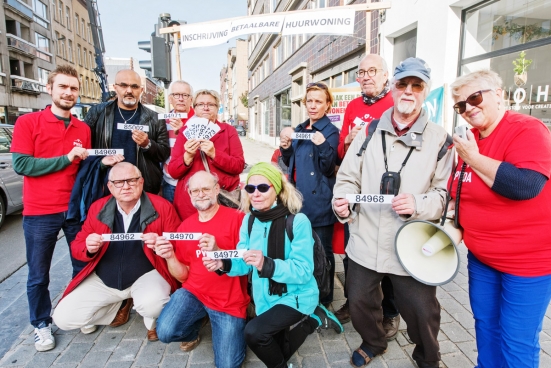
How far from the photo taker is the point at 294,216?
2.49 metres

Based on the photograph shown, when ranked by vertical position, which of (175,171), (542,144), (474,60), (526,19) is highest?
(526,19)

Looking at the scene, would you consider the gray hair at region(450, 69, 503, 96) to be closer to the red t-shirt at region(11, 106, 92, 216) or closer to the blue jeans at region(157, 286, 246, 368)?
the blue jeans at region(157, 286, 246, 368)

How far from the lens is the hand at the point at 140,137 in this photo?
9.74 ft

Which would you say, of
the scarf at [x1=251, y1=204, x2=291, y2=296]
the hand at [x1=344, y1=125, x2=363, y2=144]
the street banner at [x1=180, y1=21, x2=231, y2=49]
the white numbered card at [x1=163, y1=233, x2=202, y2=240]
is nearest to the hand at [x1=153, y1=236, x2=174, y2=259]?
the white numbered card at [x1=163, y1=233, x2=202, y2=240]

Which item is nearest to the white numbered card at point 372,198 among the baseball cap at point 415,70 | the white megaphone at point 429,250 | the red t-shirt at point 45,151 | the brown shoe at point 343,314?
the white megaphone at point 429,250

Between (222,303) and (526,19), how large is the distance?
18.4 ft

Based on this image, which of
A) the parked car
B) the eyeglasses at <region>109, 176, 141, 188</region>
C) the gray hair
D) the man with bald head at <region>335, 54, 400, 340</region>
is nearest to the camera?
the gray hair

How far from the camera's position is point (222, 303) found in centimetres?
271

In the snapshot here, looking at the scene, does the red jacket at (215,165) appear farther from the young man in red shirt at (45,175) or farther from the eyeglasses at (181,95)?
the young man in red shirt at (45,175)

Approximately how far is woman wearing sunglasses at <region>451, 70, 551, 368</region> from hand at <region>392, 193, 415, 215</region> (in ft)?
0.96

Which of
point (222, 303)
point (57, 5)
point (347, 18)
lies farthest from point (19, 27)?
point (222, 303)

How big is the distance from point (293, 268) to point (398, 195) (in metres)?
0.87

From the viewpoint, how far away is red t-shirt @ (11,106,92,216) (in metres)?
2.74

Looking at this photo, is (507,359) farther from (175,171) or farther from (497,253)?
(175,171)
